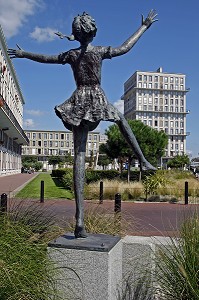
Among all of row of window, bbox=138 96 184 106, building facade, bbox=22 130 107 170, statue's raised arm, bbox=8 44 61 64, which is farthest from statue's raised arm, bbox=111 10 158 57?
row of window, bbox=138 96 184 106

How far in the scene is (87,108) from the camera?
380 cm

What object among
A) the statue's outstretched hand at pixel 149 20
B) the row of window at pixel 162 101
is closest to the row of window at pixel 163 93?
the row of window at pixel 162 101

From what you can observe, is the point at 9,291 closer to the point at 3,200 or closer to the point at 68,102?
the point at 68,102

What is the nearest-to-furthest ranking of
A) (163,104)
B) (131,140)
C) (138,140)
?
(131,140), (138,140), (163,104)

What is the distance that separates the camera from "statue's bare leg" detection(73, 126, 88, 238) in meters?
3.84

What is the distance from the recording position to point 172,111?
137 meters

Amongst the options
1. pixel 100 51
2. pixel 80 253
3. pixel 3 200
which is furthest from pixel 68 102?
pixel 3 200

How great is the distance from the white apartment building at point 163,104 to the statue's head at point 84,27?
13004cm

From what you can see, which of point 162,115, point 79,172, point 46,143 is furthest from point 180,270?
point 162,115

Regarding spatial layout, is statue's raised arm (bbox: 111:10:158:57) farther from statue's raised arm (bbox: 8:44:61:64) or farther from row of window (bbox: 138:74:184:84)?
row of window (bbox: 138:74:184:84)

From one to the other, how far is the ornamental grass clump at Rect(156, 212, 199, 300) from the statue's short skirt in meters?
1.45

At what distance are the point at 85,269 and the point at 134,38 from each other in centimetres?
246

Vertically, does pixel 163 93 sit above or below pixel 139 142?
above

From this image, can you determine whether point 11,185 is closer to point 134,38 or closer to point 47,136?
point 134,38
